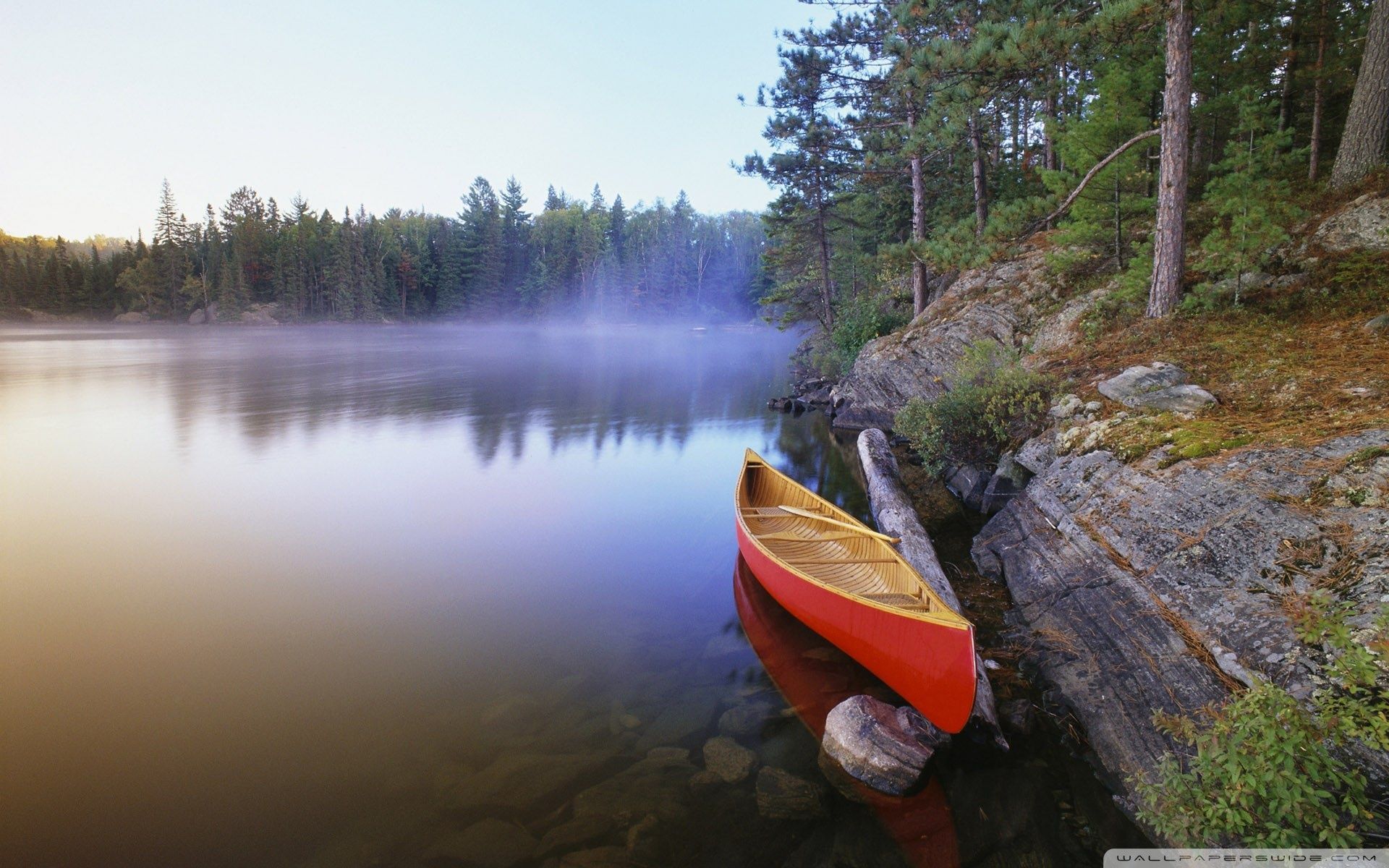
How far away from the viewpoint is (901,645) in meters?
5.11

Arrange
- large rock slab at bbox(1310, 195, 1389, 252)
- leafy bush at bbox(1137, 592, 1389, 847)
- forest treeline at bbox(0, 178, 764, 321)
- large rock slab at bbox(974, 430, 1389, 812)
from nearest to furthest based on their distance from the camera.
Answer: leafy bush at bbox(1137, 592, 1389, 847)
large rock slab at bbox(974, 430, 1389, 812)
large rock slab at bbox(1310, 195, 1389, 252)
forest treeline at bbox(0, 178, 764, 321)

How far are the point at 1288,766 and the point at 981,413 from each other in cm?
811

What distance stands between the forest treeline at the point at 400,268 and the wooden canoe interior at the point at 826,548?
2221 inches

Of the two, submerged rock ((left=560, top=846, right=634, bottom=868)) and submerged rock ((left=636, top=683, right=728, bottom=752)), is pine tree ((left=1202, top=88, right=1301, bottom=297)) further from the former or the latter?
submerged rock ((left=560, top=846, right=634, bottom=868))

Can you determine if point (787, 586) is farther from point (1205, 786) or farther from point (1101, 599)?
point (1205, 786)

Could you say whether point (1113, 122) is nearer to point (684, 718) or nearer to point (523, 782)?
point (684, 718)

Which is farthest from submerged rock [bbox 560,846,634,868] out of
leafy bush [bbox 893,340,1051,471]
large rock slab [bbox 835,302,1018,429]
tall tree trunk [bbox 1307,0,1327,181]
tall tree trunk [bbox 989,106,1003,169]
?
tall tree trunk [bbox 989,106,1003,169]

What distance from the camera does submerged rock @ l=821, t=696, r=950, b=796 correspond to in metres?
4.62

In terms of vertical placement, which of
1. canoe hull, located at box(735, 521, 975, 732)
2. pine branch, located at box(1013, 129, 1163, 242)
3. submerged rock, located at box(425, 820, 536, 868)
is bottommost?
submerged rock, located at box(425, 820, 536, 868)

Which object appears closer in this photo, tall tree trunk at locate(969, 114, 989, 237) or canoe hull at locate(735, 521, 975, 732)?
canoe hull at locate(735, 521, 975, 732)

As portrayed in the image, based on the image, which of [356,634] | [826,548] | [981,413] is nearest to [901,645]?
[826,548]

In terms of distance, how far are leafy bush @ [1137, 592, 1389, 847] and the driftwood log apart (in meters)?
1.33

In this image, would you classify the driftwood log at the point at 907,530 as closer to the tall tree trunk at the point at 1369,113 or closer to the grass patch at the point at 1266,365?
the grass patch at the point at 1266,365

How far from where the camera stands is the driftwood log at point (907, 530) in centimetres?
511
